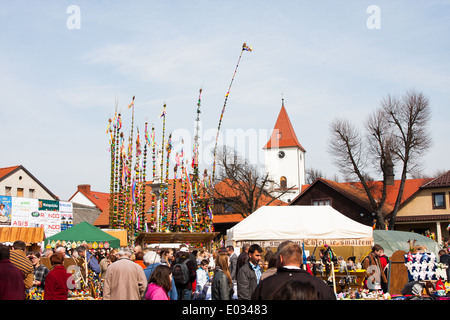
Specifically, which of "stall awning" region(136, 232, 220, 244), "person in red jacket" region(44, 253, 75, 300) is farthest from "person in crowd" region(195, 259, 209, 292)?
"stall awning" region(136, 232, 220, 244)

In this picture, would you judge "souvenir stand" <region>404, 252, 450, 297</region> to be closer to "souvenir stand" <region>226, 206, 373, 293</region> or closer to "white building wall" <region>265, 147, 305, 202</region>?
Result: "souvenir stand" <region>226, 206, 373, 293</region>

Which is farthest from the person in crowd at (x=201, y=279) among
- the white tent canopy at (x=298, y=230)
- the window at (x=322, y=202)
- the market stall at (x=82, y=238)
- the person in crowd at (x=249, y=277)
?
the window at (x=322, y=202)

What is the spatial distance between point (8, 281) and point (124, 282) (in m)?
1.44

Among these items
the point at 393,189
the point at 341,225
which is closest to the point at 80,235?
the point at 341,225

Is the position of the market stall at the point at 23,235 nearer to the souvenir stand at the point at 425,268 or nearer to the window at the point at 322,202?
the souvenir stand at the point at 425,268

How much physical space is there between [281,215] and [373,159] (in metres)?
25.4

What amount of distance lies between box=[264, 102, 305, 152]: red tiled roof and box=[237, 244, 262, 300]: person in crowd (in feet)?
248

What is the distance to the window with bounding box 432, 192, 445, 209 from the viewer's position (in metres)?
43.2

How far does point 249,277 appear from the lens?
24.1ft

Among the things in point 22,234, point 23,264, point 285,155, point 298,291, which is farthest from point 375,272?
point 285,155

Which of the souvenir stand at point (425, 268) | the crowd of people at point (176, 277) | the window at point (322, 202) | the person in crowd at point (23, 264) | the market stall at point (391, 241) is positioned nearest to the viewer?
the crowd of people at point (176, 277)

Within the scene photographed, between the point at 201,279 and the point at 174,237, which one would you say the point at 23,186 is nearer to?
the point at 174,237

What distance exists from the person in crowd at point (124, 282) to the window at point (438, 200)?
41.1 m

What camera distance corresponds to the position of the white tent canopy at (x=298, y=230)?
53.4 feet
